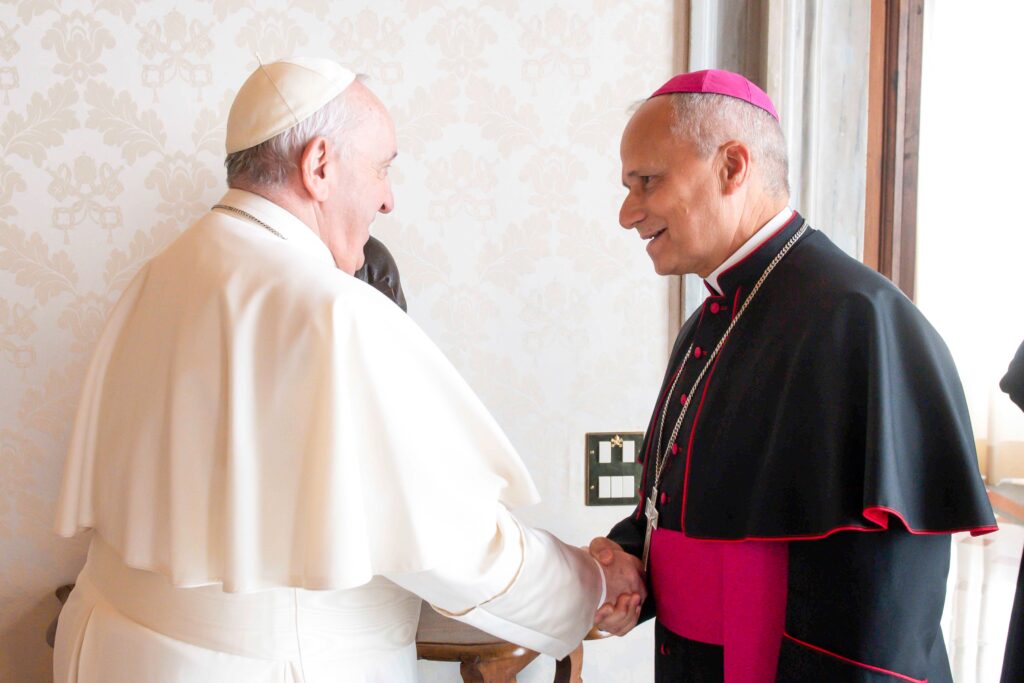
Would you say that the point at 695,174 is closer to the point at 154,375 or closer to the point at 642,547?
the point at 642,547

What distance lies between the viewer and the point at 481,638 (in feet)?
7.57

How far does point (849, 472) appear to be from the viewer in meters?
1.51

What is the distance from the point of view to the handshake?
1910 millimetres

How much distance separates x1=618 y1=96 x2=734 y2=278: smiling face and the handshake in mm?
631

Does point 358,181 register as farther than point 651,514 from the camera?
No

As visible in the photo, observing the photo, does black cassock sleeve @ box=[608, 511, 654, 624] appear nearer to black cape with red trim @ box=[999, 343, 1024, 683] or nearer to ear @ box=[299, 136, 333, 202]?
black cape with red trim @ box=[999, 343, 1024, 683]

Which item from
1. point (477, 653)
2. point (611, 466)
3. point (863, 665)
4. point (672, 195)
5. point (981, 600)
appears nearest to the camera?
point (863, 665)

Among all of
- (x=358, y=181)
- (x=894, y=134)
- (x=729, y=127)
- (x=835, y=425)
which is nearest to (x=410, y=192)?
(x=358, y=181)

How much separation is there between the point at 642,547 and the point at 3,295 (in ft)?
6.33

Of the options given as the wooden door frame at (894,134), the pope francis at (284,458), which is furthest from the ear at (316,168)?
the wooden door frame at (894,134)

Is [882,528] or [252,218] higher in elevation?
[252,218]

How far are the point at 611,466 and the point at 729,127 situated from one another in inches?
53.1

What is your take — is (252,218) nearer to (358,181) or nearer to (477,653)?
(358,181)

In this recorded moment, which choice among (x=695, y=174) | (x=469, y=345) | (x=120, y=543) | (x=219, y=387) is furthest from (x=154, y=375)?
(x=469, y=345)
